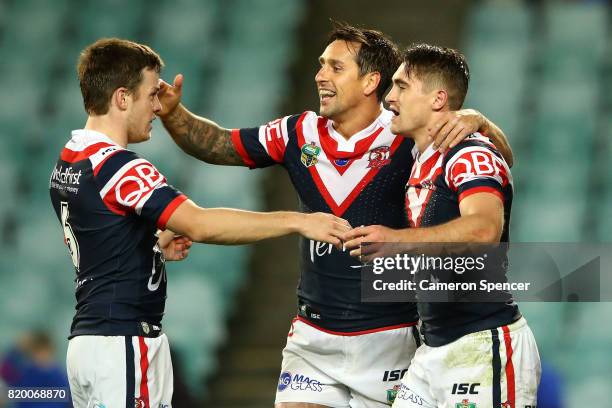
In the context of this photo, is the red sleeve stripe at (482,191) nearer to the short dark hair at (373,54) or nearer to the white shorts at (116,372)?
the short dark hair at (373,54)

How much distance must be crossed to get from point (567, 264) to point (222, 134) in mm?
1885

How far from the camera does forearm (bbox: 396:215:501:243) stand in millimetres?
3752

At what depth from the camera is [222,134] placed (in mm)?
5289

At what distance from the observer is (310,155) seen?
5.00m

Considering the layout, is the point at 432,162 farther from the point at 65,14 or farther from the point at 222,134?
the point at 65,14

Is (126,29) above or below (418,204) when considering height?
above

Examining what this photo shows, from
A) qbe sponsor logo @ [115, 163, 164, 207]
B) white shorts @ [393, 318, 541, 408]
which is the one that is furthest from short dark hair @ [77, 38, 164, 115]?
white shorts @ [393, 318, 541, 408]

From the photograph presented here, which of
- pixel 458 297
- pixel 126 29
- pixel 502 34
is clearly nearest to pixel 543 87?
pixel 502 34

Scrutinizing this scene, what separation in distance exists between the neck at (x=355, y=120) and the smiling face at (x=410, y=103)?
0.47m

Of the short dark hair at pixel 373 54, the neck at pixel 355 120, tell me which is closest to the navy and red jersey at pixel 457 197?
the neck at pixel 355 120

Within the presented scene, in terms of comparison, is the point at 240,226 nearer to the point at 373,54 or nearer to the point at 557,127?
the point at 373,54

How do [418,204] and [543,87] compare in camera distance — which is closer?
[418,204]

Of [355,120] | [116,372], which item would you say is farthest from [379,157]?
[116,372]

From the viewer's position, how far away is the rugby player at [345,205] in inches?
190
